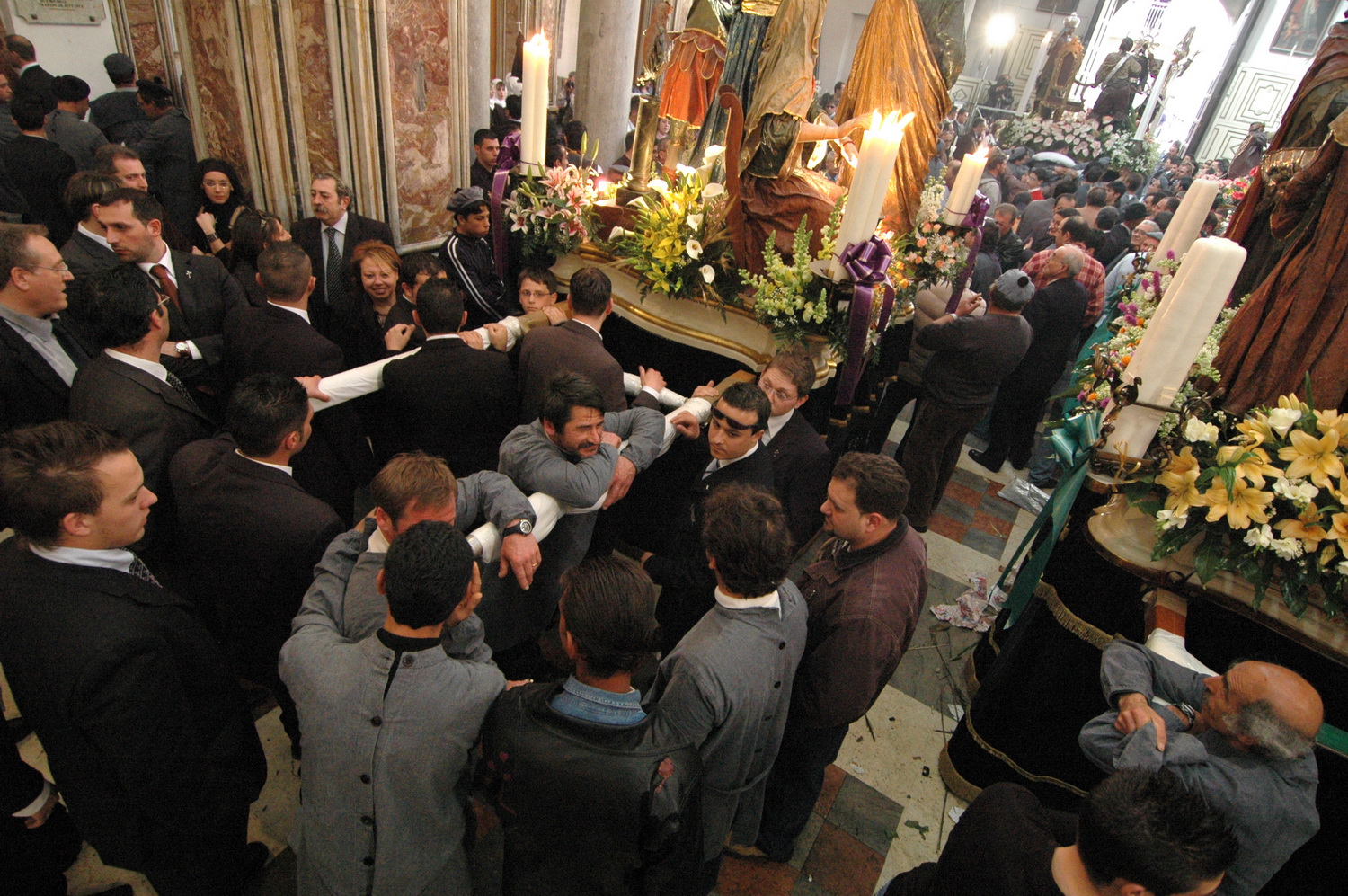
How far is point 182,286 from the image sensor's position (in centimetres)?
321

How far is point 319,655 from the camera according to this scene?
1.52 meters

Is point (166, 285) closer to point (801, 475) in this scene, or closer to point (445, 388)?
point (445, 388)

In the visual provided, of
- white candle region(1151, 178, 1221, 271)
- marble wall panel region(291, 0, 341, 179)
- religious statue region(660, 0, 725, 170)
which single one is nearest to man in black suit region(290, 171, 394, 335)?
marble wall panel region(291, 0, 341, 179)

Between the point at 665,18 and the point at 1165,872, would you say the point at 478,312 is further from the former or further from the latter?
the point at 665,18

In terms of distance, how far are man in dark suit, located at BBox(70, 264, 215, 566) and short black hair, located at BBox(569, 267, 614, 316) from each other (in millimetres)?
1531

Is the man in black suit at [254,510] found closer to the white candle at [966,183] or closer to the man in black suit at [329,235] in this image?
the man in black suit at [329,235]

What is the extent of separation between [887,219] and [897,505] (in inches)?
115

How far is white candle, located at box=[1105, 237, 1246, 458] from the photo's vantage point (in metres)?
2.22

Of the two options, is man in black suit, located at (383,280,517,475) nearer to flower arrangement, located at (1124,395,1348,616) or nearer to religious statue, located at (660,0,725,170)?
religious statue, located at (660,0,725,170)

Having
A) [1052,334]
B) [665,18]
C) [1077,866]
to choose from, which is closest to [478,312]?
[1077,866]

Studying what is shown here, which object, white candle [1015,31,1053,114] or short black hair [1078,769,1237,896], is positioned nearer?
short black hair [1078,769,1237,896]

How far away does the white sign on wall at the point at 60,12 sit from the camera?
7672 mm

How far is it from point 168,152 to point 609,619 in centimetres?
550

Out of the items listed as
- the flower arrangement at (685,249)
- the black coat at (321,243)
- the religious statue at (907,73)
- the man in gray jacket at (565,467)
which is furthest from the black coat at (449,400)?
the religious statue at (907,73)
